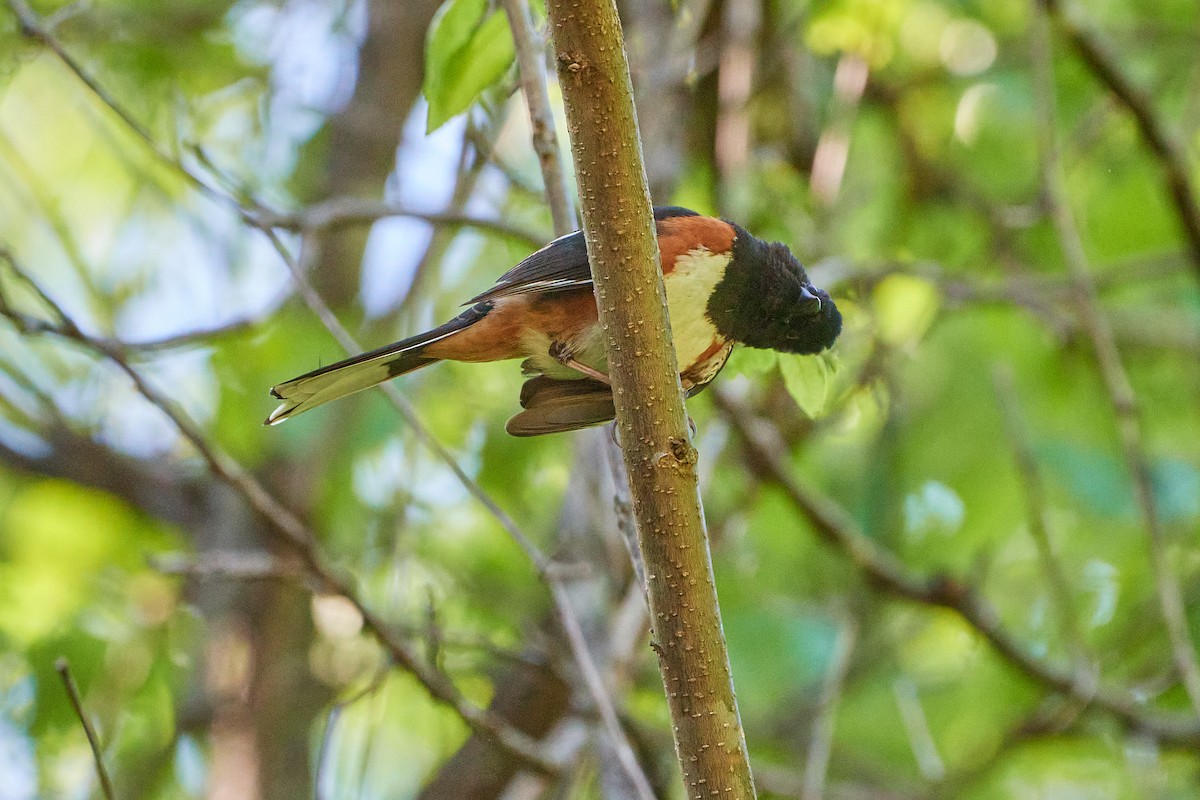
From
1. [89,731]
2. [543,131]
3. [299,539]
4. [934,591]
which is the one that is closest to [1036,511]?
[934,591]

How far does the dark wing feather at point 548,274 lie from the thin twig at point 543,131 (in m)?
0.09

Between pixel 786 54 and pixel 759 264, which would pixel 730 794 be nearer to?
pixel 759 264

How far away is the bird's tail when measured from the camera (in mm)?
2945

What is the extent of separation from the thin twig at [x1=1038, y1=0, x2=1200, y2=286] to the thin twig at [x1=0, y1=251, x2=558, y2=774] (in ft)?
12.7

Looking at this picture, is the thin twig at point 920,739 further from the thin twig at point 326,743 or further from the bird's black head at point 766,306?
the thin twig at point 326,743

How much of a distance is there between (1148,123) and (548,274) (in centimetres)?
360

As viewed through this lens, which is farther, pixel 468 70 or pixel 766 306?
pixel 766 306

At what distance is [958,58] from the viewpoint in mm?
6910

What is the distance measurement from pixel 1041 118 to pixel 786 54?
71.4 inches

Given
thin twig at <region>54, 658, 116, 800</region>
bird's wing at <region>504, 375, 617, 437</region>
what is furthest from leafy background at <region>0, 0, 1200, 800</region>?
thin twig at <region>54, 658, 116, 800</region>

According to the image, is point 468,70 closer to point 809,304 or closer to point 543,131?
point 543,131

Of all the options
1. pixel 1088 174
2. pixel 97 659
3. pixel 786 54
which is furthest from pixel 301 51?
pixel 1088 174

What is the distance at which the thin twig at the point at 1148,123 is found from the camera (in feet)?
17.6

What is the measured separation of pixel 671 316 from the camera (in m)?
3.19
